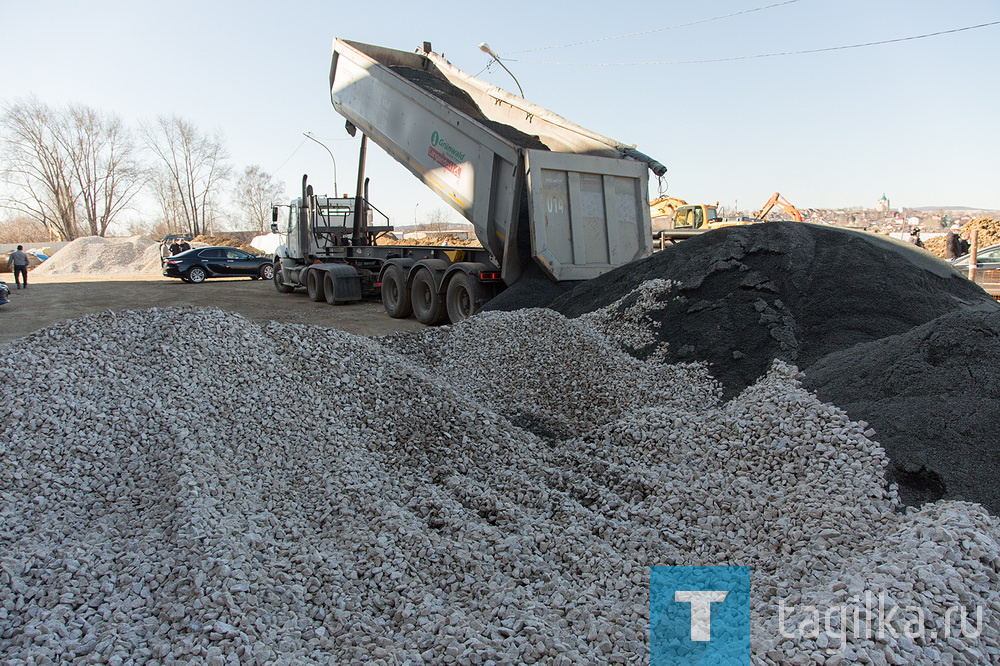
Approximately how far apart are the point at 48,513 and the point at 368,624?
1.97 metres

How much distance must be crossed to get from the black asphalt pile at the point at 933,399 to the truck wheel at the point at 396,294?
7185 mm

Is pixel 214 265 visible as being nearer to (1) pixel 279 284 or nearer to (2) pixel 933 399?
(1) pixel 279 284

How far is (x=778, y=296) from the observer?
20.5 feet

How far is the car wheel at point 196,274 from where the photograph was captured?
22.7 metres

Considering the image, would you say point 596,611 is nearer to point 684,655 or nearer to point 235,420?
point 684,655

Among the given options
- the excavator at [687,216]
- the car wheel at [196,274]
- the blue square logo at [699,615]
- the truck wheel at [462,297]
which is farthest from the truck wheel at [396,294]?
the car wheel at [196,274]

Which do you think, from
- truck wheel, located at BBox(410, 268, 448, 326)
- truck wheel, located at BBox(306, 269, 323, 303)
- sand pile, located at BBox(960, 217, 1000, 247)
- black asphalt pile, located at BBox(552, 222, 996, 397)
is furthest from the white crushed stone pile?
sand pile, located at BBox(960, 217, 1000, 247)

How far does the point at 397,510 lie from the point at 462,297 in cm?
599

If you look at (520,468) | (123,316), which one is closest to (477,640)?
(520,468)

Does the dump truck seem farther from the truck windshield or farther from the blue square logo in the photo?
the blue square logo

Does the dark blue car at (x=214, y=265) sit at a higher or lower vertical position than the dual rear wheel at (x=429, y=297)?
higher

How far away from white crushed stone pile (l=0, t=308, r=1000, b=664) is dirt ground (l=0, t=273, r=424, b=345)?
5.12 metres

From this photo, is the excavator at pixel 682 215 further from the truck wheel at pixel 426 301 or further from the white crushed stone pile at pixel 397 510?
the white crushed stone pile at pixel 397 510

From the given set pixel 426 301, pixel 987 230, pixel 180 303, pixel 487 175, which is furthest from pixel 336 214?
pixel 987 230
